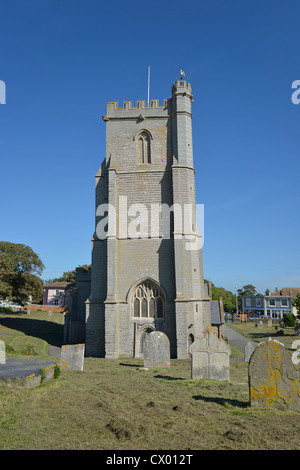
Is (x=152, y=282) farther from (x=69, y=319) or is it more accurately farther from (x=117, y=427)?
(x=117, y=427)

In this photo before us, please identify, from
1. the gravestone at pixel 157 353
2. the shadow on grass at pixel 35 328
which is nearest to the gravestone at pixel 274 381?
the gravestone at pixel 157 353

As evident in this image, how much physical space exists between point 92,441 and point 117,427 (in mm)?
617

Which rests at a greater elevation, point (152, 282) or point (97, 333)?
point (152, 282)

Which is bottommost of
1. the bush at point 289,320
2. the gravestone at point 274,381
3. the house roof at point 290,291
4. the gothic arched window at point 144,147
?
the bush at point 289,320

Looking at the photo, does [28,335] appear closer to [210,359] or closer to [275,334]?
[210,359]

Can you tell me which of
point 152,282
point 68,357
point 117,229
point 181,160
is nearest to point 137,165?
Answer: point 181,160

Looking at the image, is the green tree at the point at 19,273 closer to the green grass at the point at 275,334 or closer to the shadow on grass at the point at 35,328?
the shadow on grass at the point at 35,328

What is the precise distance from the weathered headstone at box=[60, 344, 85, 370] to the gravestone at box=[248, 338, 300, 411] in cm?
799

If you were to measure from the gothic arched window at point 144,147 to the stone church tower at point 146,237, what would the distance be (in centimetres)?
7

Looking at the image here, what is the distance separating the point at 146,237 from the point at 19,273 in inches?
963

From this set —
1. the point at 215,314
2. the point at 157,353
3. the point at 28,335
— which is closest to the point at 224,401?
the point at 157,353

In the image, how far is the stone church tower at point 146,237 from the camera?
20453 mm

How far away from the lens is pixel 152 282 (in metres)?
21.3

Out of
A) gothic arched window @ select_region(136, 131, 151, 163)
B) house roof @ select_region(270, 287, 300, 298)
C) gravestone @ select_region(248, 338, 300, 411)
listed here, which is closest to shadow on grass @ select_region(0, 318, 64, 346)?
gothic arched window @ select_region(136, 131, 151, 163)
